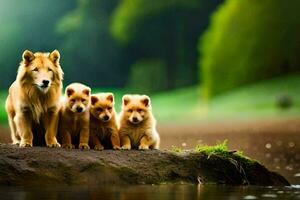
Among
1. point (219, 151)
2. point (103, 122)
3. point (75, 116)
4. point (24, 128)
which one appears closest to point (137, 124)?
point (103, 122)

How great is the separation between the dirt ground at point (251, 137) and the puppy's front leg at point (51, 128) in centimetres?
944

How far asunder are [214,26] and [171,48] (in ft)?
8.81

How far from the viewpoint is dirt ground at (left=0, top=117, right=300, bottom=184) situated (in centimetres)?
2514

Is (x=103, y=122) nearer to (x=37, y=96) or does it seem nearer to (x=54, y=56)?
(x=37, y=96)

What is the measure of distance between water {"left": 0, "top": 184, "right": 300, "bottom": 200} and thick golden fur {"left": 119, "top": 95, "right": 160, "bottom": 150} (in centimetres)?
81

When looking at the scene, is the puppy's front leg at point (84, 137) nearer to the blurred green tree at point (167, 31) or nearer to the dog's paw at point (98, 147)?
the dog's paw at point (98, 147)

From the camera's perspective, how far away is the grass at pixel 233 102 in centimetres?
3103

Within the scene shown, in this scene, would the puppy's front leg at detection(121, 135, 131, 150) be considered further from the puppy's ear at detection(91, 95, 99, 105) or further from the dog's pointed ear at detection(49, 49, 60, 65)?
the dog's pointed ear at detection(49, 49, 60, 65)

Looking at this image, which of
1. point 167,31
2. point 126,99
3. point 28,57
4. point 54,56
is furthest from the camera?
point 167,31

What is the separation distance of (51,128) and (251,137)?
1443 centimetres

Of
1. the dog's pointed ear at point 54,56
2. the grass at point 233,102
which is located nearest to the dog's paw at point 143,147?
the dog's pointed ear at point 54,56

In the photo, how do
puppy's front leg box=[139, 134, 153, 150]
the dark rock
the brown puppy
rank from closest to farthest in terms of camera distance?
1. the dark rock
2. the brown puppy
3. puppy's front leg box=[139, 134, 153, 150]

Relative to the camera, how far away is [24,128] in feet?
46.1

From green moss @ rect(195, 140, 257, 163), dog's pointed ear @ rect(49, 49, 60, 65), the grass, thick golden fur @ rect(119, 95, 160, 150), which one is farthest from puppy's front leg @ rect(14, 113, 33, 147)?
the grass
